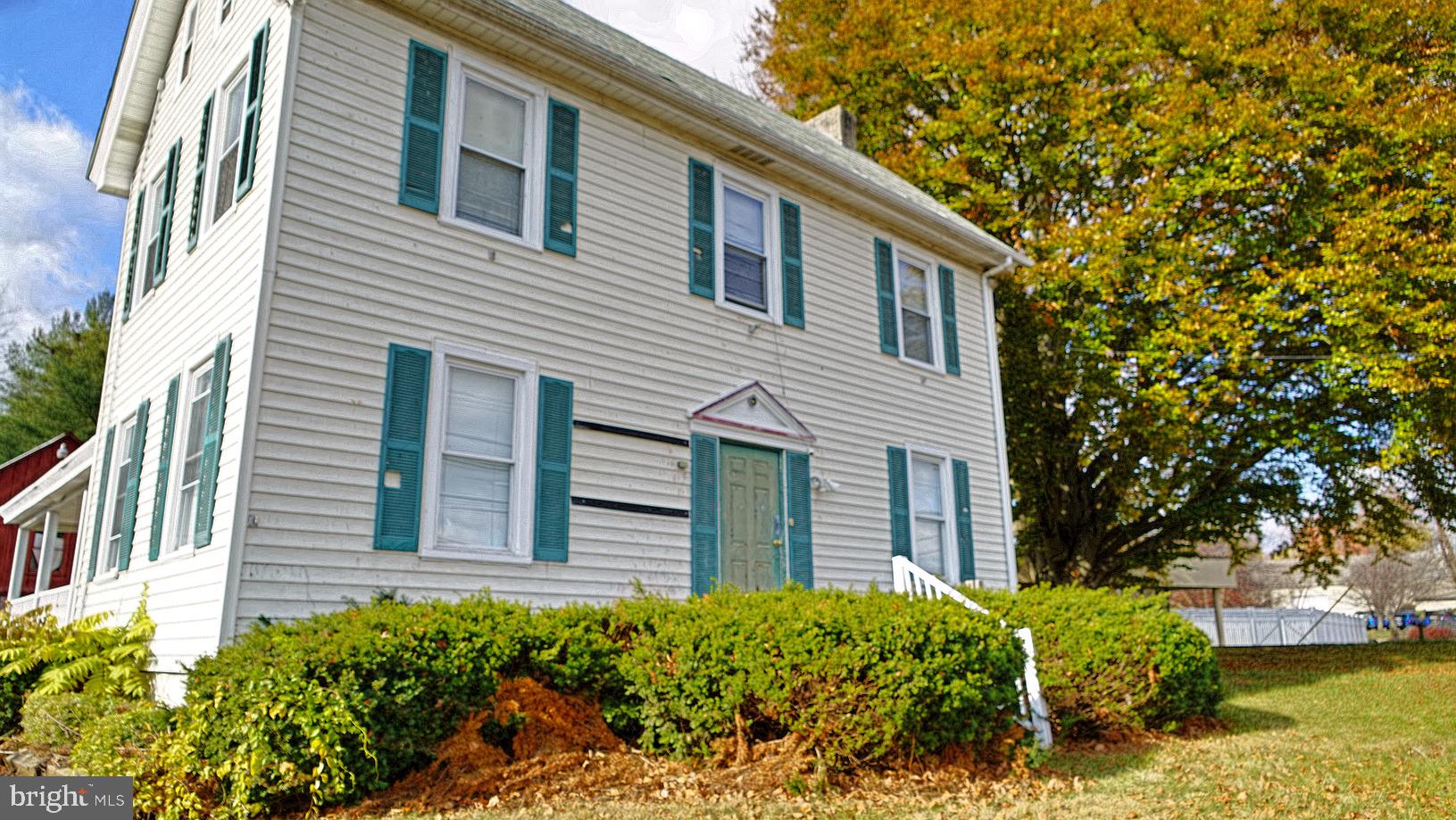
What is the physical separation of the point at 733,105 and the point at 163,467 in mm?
7636

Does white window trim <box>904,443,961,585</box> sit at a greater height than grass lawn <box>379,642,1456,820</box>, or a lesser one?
greater

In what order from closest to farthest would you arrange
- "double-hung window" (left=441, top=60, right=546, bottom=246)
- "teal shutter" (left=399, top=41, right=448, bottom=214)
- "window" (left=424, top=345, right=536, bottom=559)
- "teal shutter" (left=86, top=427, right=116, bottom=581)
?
1. "window" (left=424, top=345, right=536, bottom=559)
2. "teal shutter" (left=399, top=41, right=448, bottom=214)
3. "double-hung window" (left=441, top=60, right=546, bottom=246)
4. "teal shutter" (left=86, top=427, right=116, bottom=581)

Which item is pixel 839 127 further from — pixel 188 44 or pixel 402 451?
pixel 402 451

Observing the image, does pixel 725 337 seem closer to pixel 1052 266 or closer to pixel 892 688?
pixel 892 688

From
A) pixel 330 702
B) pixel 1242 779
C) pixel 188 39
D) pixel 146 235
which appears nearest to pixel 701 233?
pixel 188 39

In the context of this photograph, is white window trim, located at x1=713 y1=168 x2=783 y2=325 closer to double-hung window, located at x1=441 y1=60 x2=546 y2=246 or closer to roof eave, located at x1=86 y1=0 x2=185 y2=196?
double-hung window, located at x1=441 y1=60 x2=546 y2=246

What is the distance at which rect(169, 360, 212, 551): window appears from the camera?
8328 millimetres

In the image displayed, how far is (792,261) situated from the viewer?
11.7m

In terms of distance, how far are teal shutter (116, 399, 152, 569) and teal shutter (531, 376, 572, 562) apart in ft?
12.9

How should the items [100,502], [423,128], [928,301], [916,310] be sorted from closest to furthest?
[423,128]
[100,502]
[916,310]
[928,301]

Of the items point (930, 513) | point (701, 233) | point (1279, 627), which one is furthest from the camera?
point (1279, 627)

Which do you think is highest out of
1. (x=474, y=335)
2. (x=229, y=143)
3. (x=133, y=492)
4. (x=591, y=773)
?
(x=229, y=143)

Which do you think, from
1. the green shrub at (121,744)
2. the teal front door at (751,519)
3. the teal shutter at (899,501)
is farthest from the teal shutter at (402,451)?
the teal shutter at (899,501)

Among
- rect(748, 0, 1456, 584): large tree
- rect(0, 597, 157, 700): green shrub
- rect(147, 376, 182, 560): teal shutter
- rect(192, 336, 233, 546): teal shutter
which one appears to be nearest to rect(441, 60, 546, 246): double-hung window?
rect(192, 336, 233, 546): teal shutter
